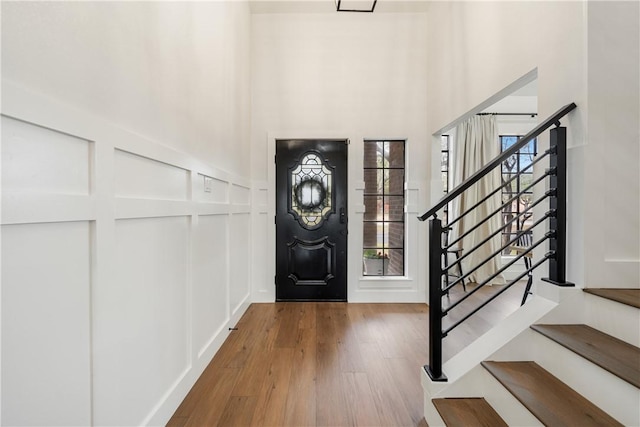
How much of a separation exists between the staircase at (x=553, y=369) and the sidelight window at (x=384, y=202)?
2.12m

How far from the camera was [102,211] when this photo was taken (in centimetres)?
104

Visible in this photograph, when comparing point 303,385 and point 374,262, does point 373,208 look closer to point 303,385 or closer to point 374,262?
point 374,262

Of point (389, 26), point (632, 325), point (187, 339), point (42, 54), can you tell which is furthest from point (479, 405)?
point (389, 26)

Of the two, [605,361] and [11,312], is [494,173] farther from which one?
[11,312]

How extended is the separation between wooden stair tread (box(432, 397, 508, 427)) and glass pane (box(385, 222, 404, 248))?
2321 millimetres

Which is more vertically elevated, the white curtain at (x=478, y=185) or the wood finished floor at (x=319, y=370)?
the white curtain at (x=478, y=185)

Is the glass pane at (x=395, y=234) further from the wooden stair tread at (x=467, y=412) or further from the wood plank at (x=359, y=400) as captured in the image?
the wooden stair tread at (x=467, y=412)

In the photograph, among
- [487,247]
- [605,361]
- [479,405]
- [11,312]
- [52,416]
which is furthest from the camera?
[487,247]

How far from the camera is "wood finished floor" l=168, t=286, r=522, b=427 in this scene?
1.62 m

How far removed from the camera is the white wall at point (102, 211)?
2.53ft

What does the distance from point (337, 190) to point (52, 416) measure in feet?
9.91

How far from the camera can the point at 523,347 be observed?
1.44 m

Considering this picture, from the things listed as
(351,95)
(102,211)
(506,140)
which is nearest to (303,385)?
(102,211)

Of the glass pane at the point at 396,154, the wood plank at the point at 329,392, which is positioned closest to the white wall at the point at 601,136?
the wood plank at the point at 329,392
